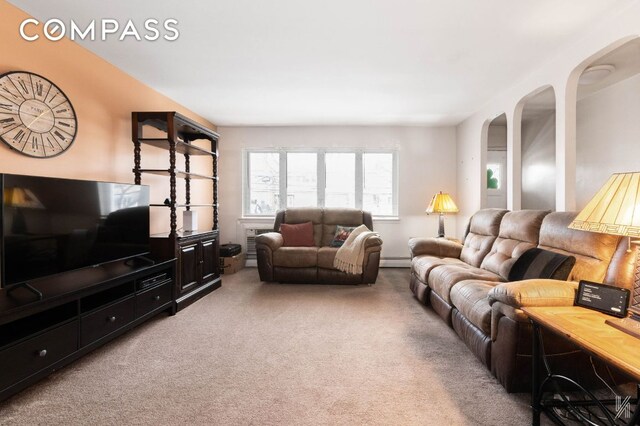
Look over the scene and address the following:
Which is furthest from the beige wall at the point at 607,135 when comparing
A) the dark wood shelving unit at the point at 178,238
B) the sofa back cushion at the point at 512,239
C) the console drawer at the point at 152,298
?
the console drawer at the point at 152,298

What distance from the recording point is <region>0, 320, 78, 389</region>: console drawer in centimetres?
169

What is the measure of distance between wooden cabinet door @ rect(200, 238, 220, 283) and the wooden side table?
337 centimetres

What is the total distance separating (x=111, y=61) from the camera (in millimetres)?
3107

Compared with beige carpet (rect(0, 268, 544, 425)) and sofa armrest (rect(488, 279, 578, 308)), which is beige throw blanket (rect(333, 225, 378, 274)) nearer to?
beige carpet (rect(0, 268, 544, 425))

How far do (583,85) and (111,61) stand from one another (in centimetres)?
531

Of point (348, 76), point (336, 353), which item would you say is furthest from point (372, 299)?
point (348, 76)

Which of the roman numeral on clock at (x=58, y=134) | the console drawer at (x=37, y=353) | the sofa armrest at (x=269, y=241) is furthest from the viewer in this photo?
the sofa armrest at (x=269, y=241)

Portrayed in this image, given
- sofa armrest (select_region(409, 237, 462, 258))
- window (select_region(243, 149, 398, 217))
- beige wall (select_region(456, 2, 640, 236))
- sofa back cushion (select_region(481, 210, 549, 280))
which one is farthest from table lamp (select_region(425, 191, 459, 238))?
sofa back cushion (select_region(481, 210, 549, 280))

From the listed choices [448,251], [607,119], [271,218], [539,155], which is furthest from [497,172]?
[271,218]

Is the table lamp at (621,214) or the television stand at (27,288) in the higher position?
the table lamp at (621,214)

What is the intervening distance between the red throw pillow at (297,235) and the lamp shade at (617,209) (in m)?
3.69

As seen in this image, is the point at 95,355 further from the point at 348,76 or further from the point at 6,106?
the point at 348,76

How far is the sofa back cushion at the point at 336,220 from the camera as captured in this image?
5.12 metres

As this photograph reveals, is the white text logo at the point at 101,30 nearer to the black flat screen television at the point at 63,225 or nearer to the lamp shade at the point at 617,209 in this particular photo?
the black flat screen television at the point at 63,225
